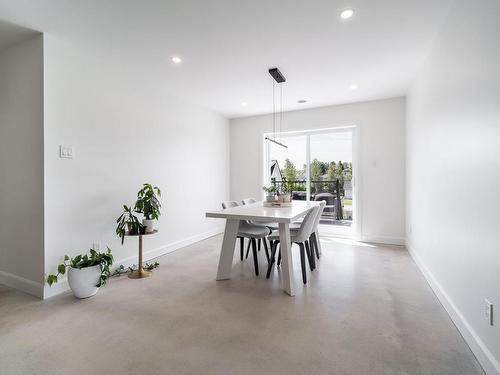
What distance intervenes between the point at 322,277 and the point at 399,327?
1.05 m

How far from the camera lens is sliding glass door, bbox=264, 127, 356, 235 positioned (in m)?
4.93

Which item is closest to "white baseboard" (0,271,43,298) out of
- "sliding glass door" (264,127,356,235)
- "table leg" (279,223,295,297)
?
"table leg" (279,223,295,297)

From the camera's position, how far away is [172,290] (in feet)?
8.58

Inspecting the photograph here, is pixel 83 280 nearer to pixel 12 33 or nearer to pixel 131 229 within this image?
pixel 131 229

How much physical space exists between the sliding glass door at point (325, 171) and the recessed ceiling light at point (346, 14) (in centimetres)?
287

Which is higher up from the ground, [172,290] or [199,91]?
[199,91]

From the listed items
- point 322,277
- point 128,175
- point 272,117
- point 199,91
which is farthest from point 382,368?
point 272,117

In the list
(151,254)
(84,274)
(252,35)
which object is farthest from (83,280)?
(252,35)

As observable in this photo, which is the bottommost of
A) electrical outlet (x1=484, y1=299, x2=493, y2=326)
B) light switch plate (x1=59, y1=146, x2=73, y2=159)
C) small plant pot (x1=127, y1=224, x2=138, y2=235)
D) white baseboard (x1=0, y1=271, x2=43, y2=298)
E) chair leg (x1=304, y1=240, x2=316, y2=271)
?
white baseboard (x1=0, y1=271, x2=43, y2=298)

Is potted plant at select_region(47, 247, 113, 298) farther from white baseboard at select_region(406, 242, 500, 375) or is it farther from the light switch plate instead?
white baseboard at select_region(406, 242, 500, 375)

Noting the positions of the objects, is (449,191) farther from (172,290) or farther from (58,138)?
(58,138)

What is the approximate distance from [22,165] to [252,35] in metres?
2.67

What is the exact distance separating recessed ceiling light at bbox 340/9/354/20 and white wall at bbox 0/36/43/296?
283cm

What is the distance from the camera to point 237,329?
191 centimetres
